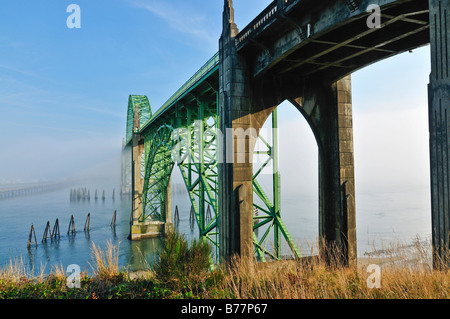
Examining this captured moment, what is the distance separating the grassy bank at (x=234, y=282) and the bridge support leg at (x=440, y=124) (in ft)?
1.82

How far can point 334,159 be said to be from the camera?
1196 cm

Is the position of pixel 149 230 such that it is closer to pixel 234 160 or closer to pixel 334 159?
pixel 234 160

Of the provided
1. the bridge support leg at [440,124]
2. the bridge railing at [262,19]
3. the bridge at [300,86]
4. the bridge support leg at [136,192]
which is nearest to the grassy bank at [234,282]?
the bridge support leg at [440,124]

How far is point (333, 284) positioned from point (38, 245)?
41502 millimetres

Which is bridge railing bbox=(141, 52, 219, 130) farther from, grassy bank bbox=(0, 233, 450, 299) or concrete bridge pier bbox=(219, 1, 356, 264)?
grassy bank bbox=(0, 233, 450, 299)

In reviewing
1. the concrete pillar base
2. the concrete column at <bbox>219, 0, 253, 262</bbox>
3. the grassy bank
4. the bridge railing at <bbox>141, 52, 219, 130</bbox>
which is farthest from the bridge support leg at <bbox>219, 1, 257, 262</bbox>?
the concrete pillar base

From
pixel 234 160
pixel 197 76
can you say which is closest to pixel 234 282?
pixel 234 160

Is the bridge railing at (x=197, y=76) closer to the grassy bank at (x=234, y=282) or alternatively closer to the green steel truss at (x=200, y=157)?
the green steel truss at (x=200, y=157)

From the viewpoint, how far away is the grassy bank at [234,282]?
4.54 m

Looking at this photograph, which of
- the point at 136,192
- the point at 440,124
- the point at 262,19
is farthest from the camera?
the point at 136,192

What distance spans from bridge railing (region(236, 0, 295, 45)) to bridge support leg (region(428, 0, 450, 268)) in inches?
163

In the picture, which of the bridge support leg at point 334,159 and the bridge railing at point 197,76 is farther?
the bridge railing at point 197,76

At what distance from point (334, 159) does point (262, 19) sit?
618cm
